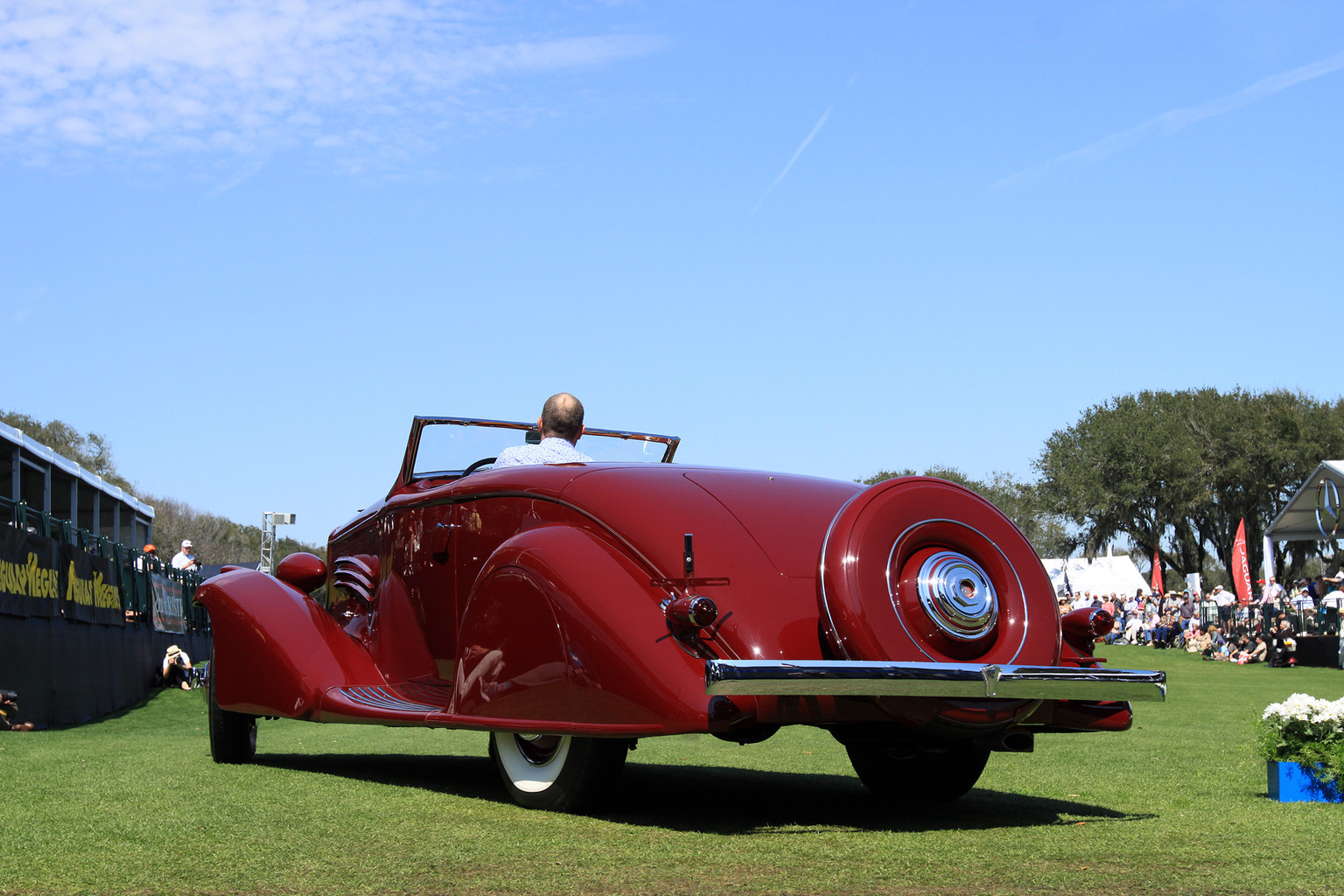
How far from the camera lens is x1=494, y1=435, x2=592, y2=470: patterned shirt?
18.1 ft

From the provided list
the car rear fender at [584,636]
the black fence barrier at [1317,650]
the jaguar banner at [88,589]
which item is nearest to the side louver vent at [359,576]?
the car rear fender at [584,636]

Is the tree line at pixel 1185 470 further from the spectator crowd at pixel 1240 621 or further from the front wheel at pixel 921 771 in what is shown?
the front wheel at pixel 921 771

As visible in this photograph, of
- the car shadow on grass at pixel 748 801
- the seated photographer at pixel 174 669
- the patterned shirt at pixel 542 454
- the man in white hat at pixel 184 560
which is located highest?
the patterned shirt at pixel 542 454

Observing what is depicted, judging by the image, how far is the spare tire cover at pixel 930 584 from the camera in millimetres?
4184

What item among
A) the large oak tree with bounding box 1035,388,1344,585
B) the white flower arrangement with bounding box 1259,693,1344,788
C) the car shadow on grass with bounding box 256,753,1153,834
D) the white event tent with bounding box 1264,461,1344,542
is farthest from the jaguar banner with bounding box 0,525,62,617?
the large oak tree with bounding box 1035,388,1344,585

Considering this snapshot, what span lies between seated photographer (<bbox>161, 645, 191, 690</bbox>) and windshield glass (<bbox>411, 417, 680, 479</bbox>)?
12754 millimetres

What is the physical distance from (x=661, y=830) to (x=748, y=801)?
1.07 m

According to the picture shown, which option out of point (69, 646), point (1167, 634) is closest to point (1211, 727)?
point (69, 646)

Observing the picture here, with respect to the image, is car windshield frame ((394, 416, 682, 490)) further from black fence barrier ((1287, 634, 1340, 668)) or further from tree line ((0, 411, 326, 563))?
tree line ((0, 411, 326, 563))

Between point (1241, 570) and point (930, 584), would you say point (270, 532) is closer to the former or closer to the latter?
point (1241, 570)

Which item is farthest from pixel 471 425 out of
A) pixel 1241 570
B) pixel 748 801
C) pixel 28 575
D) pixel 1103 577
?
pixel 1103 577

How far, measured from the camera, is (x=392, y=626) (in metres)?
6.13

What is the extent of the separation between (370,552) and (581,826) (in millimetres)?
2845

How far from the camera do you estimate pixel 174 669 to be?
1803 cm
